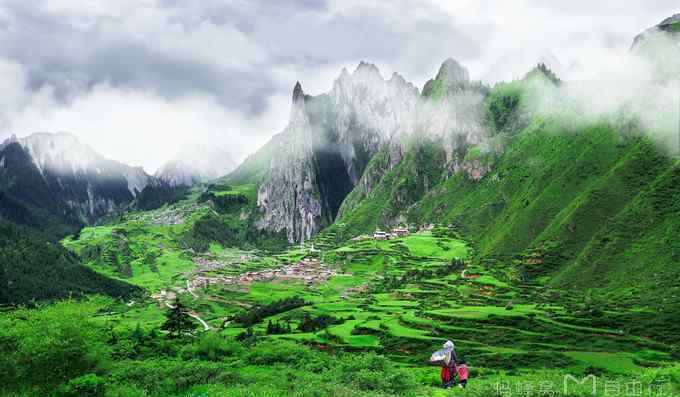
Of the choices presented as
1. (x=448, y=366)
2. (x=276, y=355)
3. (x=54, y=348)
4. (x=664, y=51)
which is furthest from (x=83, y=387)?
(x=664, y=51)

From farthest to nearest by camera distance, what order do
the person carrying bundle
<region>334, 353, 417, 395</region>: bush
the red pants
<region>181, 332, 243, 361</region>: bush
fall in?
<region>181, 332, 243, 361</region>: bush
<region>334, 353, 417, 395</region>: bush
the red pants
the person carrying bundle

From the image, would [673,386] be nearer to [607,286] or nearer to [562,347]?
[562,347]

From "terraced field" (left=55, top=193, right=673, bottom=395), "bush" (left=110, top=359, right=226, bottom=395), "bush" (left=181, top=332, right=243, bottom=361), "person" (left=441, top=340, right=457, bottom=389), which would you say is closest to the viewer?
"person" (left=441, top=340, right=457, bottom=389)

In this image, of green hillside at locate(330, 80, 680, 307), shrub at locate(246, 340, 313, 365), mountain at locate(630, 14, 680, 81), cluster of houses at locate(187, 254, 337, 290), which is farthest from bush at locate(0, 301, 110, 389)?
mountain at locate(630, 14, 680, 81)

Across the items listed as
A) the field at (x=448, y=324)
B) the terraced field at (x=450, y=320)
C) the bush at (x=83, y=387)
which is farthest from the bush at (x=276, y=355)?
the bush at (x=83, y=387)

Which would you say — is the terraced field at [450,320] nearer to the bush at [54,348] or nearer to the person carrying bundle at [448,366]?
the person carrying bundle at [448,366]

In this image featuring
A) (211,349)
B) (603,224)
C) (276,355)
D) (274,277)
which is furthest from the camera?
(274,277)

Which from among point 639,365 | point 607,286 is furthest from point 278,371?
point 607,286

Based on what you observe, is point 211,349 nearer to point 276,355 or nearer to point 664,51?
point 276,355

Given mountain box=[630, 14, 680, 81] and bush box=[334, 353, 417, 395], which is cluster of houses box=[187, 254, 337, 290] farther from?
mountain box=[630, 14, 680, 81]

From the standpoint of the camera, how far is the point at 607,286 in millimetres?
113125

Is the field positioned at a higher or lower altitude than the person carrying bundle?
lower

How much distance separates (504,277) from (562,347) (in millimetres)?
60645

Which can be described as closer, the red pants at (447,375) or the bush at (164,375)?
the red pants at (447,375)
